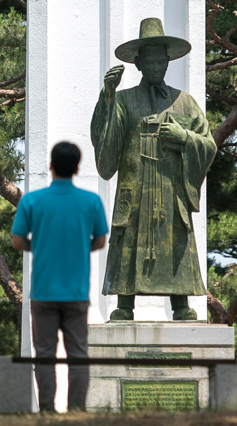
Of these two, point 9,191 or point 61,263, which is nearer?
point 61,263

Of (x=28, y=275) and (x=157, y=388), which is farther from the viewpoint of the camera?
(x=28, y=275)

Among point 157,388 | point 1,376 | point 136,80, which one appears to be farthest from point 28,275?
point 1,376

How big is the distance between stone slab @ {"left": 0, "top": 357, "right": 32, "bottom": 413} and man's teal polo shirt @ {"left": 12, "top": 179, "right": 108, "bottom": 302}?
1.41 feet

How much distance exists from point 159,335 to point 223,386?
214cm

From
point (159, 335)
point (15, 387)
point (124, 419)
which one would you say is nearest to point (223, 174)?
point (159, 335)

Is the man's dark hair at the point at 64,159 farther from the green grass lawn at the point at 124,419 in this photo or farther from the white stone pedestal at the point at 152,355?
the white stone pedestal at the point at 152,355

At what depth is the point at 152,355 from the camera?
23.3ft

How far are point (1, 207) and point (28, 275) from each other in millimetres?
5861

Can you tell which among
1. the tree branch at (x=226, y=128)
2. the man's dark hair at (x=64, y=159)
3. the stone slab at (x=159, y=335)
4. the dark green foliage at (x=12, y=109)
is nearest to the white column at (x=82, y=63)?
the stone slab at (x=159, y=335)

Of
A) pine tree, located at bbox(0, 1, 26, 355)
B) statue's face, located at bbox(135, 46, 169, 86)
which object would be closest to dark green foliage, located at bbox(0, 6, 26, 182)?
pine tree, located at bbox(0, 1, 26, 355)

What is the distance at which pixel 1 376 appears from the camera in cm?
501

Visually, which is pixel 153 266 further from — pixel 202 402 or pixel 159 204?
pixel 202 402

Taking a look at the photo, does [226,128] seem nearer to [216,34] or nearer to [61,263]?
[216,34]

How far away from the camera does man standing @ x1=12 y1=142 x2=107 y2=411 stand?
15.8 ft
